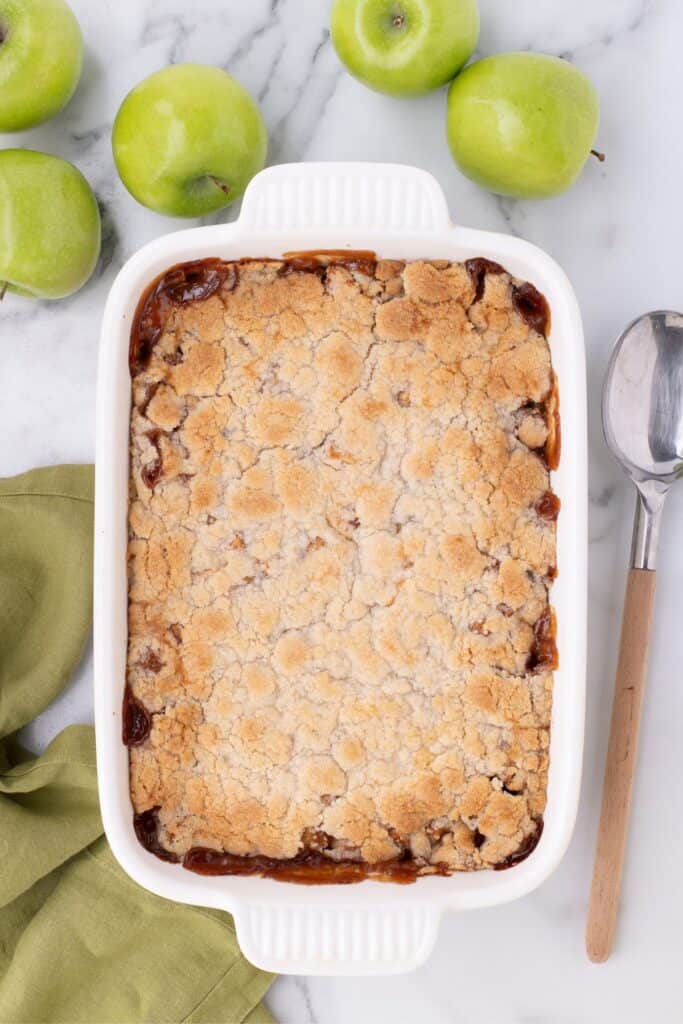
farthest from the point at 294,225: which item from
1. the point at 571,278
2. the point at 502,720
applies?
the point at 502,720

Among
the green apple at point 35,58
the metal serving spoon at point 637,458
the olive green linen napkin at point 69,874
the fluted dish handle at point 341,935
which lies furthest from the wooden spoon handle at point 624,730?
the green apple at point 35,58

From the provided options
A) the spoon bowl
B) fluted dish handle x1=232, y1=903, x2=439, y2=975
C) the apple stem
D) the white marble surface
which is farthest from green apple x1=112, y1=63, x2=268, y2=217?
fluted dish handle x1=232, y1=903, x2=439, y2=975

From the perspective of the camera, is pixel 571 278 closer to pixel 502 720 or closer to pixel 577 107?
pixel 577 107

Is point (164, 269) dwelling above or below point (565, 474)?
above

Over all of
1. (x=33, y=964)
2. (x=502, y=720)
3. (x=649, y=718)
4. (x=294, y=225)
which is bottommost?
(x=33, y=964)

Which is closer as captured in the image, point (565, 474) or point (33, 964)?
point (565, 474)

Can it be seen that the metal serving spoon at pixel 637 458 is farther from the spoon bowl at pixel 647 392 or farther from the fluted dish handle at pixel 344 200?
the fluted dish handle at pixel 344 200
